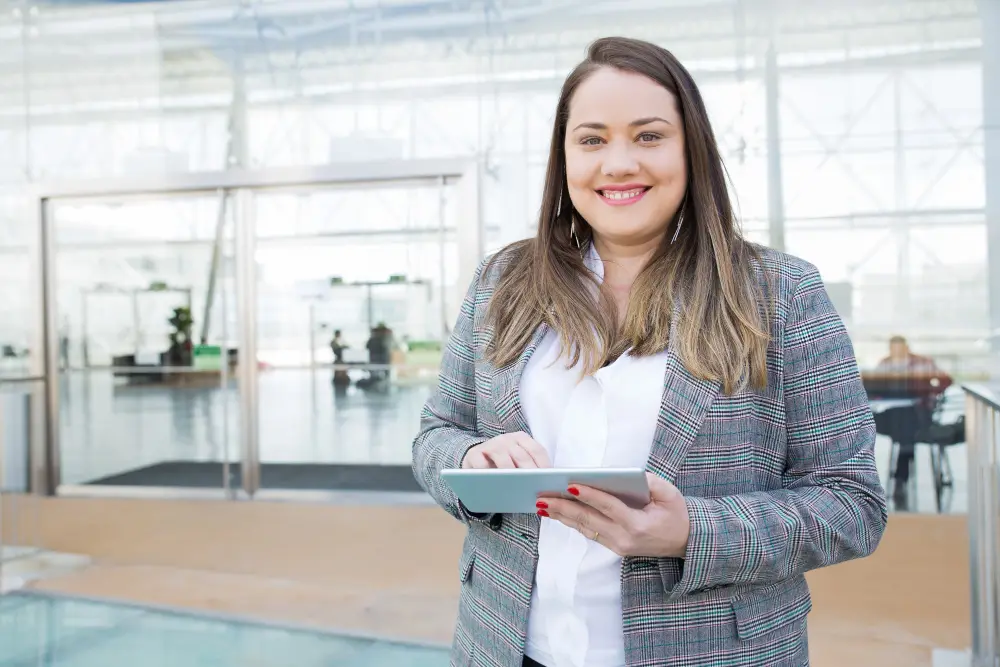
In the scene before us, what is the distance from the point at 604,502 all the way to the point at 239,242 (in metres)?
5.84

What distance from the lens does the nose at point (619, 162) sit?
113 cm

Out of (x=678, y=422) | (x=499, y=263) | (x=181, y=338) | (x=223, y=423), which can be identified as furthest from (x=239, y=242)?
(x=678, y=422)

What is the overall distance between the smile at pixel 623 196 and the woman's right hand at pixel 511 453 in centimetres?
36

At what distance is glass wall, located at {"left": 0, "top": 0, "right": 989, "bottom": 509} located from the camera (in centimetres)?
536

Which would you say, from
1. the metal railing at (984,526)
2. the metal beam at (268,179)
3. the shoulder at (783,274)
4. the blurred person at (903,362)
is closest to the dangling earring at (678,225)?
the shoulder at (783,274)

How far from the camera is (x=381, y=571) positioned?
4.34 metres

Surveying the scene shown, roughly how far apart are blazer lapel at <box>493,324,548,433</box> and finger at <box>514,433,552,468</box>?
11 centimetres

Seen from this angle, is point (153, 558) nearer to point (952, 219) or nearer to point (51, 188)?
point (51, 188)

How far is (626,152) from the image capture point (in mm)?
1136

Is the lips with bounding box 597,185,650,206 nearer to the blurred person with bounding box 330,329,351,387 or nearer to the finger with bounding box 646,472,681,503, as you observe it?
the finger with bounding box 646,472,681,503

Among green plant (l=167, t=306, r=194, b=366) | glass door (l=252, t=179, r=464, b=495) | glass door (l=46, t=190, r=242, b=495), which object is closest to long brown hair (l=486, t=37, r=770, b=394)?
glass door (l=252, t=179, r=464, b=495)

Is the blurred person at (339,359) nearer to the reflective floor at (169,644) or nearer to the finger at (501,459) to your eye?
the reflective floor at (169,644)

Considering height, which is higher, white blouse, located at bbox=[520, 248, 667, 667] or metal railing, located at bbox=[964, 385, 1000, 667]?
white blouse, located at bbox=[520, 248, 667, 667]

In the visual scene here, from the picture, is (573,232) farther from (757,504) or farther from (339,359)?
(339,359)
